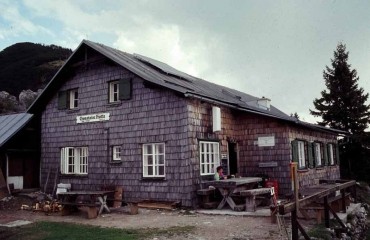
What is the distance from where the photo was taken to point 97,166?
49.8 feet

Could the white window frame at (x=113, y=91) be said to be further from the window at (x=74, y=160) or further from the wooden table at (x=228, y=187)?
the wooden table at (x=228, y=187)

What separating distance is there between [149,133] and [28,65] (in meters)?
59.0

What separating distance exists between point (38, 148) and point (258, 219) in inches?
497

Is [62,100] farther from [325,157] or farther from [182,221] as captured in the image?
[325,157]

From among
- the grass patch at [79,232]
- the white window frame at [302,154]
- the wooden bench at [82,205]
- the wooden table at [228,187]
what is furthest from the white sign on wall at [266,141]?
the wooden bench at [82,205]

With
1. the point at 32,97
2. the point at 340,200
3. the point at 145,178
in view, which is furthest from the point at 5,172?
the point at 32,97

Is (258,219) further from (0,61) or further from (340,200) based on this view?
(0,61)

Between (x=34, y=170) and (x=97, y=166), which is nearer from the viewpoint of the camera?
(x=97, y=166)

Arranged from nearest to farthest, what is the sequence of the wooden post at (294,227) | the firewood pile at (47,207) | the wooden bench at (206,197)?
the wooden post at (294,227) < the wooden bench at (206,197) < the firewood pile at (47,207)

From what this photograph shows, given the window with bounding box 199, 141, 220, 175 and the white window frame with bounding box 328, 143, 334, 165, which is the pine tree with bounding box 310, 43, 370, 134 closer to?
the white window frame with bounding box 328, 143, 334, 165

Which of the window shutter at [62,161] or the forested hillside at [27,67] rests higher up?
the forested hillside at [27,67]

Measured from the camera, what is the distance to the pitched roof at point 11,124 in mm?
17237

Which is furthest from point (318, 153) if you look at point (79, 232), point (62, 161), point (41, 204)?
point (79, 232)

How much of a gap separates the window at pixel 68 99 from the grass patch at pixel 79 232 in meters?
7.68
